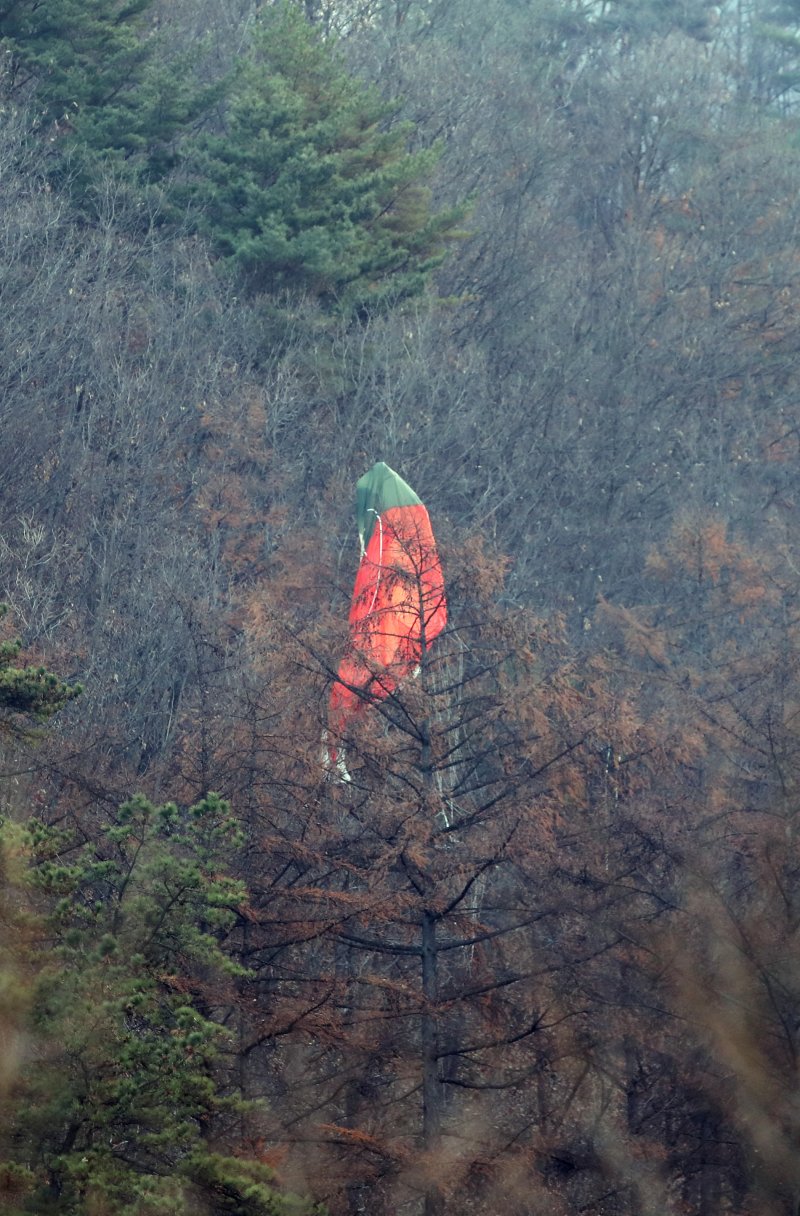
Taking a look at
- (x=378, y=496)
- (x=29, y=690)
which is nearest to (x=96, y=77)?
(x=378, y=496)

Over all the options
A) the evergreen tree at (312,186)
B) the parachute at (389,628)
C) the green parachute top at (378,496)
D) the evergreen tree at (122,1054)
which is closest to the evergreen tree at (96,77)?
the evergreen tree at (312,186)

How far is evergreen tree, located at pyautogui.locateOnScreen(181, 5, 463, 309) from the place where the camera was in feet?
81.4

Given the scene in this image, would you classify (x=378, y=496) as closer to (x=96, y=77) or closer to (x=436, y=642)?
(x=436, y=642)

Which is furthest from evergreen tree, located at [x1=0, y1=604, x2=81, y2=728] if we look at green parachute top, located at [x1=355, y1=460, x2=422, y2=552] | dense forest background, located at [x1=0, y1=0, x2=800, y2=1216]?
green parachute top, located at [x1=355, y1=460, x2=422, y2=552]

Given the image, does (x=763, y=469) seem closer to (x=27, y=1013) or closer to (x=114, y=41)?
(x=114, y=41)

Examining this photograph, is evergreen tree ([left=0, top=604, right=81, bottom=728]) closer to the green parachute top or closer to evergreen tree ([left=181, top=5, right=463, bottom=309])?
the green parachute top

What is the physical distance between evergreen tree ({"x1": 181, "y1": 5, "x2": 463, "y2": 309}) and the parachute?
1073 cm

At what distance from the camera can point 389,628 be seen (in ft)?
48.5

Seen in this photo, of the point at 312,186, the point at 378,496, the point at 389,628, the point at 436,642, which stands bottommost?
the point at 436,642

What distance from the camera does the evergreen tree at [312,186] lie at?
24.8m

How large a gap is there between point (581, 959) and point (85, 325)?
1442 cm

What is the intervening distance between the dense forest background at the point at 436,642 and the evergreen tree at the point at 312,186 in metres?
0.09

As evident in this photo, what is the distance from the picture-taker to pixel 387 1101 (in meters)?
13.9

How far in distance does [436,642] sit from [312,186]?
481 inches
